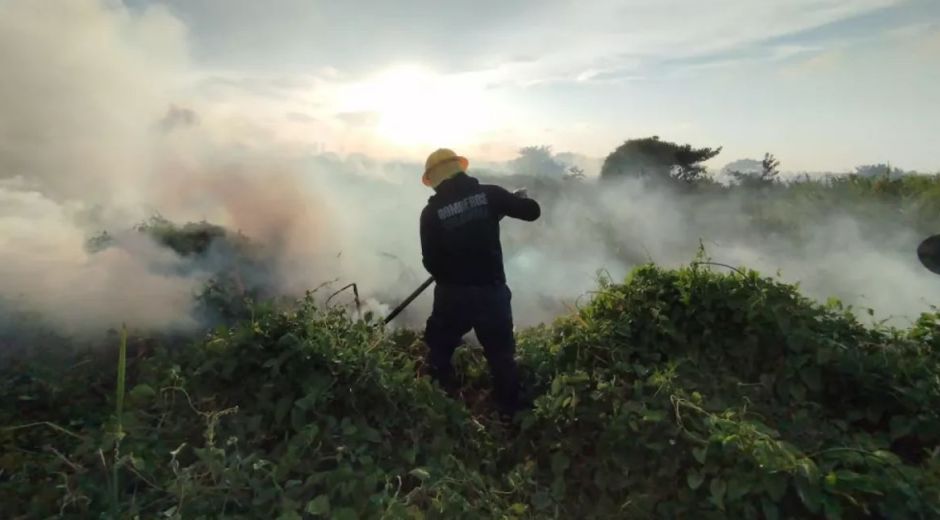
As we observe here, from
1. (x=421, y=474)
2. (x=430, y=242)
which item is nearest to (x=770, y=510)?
(x=421, y=474)

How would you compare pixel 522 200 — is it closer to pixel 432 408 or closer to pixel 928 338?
pixel 432 408

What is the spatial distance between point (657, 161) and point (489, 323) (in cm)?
1435

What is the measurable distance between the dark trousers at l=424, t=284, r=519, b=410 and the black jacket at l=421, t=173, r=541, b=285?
10cm

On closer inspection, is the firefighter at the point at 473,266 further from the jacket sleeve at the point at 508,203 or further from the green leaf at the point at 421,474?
the green leaf at the point at 421,474

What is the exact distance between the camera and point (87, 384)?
5.11 meters

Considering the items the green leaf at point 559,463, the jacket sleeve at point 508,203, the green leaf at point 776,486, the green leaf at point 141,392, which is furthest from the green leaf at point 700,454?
the green leaf at point 141,392

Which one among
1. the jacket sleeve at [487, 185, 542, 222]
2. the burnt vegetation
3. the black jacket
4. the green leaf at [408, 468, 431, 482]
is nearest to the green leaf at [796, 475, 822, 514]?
the burnt vegetation

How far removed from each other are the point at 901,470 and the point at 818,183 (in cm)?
1305

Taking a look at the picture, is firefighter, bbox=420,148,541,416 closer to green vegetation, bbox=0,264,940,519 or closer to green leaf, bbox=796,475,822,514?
green vegetation, bbox=0,264,940,519

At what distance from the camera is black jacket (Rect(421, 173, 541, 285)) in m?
4.92

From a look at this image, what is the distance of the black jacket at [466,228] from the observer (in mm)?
4918

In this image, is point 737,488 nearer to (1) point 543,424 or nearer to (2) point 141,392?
(1) point 543,424

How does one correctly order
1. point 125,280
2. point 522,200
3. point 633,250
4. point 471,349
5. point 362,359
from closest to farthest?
point 362,359
point 522,200
point 471,349
point 125,280
point 633,250

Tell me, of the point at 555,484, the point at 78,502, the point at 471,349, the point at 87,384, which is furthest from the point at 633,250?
the point at 78,502
